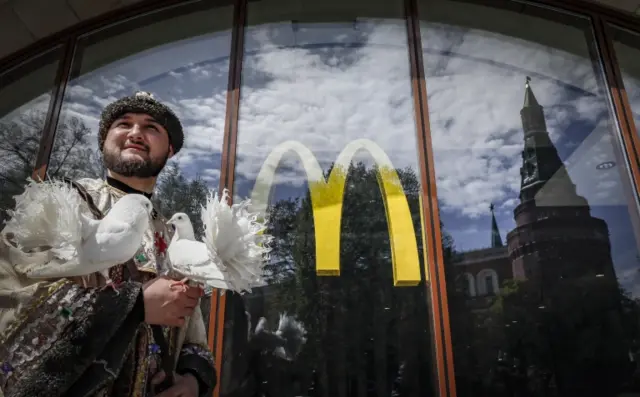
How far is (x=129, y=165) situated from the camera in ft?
4.73

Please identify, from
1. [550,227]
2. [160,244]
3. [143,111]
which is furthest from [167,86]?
[550,227]

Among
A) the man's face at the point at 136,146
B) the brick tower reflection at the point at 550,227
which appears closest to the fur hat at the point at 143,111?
the man's face at the point at 136,146

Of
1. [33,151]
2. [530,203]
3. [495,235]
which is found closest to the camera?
[495,235]

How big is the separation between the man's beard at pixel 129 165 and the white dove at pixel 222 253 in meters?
0.39

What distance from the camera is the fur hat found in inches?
62.1

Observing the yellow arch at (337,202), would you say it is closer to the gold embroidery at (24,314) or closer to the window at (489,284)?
the window at (489,284)

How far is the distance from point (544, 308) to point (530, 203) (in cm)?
78

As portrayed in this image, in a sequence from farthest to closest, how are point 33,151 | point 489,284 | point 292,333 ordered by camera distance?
point 33,151
point 489,284
point 292,333

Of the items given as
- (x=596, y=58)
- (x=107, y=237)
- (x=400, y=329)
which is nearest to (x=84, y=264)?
(x=107, y=237)

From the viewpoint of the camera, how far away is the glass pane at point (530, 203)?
2871mm

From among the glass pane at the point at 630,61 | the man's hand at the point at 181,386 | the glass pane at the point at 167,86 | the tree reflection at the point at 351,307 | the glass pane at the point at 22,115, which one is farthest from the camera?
the glass pane at the point at 630,61

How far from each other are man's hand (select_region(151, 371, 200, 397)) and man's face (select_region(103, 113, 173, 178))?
0.63 metres

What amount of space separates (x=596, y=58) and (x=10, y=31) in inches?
202

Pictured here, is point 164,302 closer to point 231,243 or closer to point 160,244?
point 231,243
